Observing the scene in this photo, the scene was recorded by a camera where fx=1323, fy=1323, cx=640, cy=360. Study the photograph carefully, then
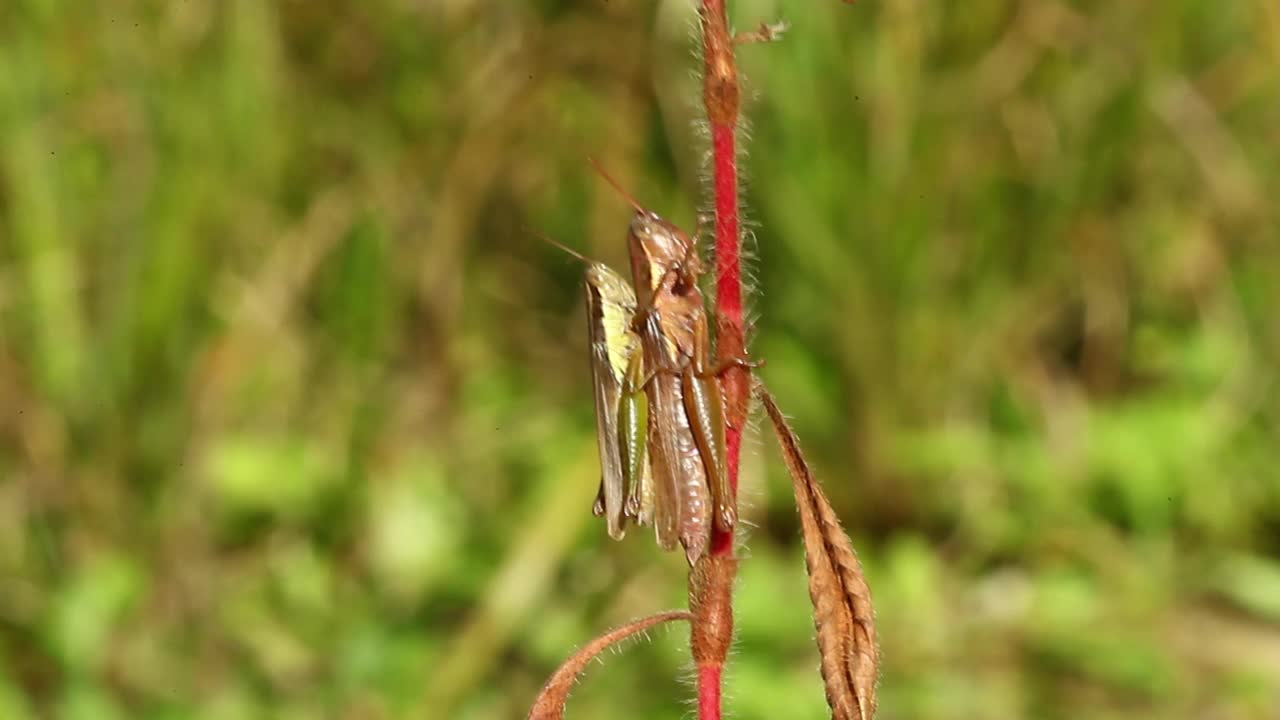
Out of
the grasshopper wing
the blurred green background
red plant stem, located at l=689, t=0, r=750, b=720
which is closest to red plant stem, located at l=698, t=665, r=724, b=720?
red plant stem, located at l=689, t=0, r=750, b=720

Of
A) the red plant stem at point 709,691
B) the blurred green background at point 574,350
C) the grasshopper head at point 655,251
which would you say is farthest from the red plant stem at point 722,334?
the blurred green background at point 574,350

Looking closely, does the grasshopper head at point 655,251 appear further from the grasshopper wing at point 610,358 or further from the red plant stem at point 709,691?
the red plant stem at point 709,691

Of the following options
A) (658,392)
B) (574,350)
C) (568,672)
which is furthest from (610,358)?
(574,350)

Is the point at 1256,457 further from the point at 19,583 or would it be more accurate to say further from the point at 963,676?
the point at 19,583

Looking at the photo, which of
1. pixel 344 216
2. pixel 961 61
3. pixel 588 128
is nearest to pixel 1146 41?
pixel 961 61

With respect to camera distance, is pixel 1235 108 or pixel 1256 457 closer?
A: pixel 1256 457

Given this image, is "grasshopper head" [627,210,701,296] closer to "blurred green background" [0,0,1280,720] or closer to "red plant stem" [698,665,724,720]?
"red plant stem" [698,665,724,720]

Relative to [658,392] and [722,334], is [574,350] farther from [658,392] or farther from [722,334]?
[722,334]
